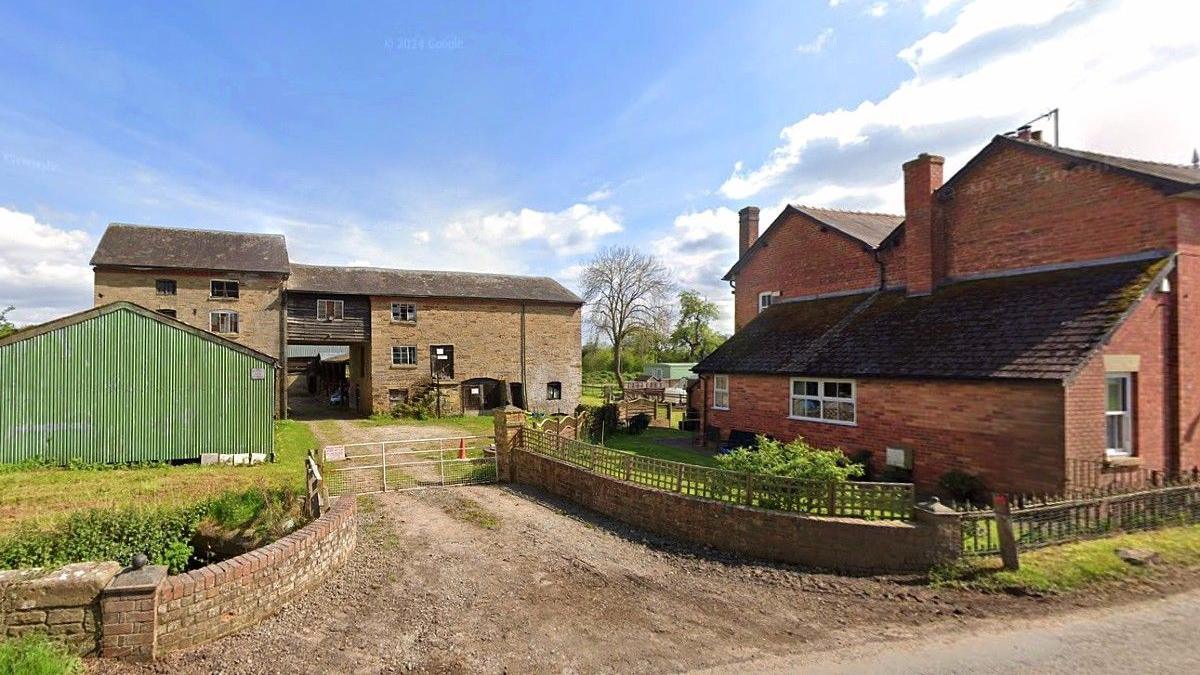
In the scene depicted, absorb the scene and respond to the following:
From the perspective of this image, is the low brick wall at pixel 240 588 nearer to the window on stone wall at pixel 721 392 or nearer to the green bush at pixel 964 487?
the green bush at pixel 964 487

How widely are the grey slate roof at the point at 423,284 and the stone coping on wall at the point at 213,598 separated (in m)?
26.2

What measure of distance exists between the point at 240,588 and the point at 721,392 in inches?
633

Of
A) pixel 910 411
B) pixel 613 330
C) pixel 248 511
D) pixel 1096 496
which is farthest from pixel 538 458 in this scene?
pixel 613 330

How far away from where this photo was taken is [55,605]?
17.9ft

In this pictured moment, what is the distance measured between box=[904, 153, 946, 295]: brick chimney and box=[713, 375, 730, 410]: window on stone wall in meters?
6.40

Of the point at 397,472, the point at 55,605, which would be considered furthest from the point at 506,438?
the point at 55,605

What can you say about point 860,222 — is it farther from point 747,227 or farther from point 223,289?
point 223,289

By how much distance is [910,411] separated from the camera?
1354 centimetres

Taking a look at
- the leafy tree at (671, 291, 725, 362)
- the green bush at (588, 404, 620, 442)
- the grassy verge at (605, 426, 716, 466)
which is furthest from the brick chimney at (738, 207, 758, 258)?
the leafy tree at (671, 291, 725, 362)

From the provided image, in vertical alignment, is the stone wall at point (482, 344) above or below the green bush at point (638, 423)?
above

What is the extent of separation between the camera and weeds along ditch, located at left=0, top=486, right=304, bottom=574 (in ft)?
24.0

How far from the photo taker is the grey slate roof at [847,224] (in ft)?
64.2

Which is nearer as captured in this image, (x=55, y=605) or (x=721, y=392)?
(x=55, y=605)

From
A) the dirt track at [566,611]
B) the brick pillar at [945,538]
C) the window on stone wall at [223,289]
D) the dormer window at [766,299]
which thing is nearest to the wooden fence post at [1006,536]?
the brick pillar at [945,538]
